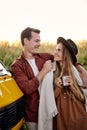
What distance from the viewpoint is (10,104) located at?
4.88 meters

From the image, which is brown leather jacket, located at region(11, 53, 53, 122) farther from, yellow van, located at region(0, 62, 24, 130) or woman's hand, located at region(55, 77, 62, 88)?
woman's hand, located at region(55, 77, 62, 88)

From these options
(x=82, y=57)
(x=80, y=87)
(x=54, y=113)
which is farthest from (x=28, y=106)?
(x=82, y=57)

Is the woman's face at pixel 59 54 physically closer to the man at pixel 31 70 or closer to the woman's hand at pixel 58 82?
the man at pixel 31 70

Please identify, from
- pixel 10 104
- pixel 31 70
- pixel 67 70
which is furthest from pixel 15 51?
pixel 10 104

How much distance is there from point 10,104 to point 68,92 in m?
0.92

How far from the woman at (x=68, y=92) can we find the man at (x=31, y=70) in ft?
0.60

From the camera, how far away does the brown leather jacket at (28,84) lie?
5.37 meters

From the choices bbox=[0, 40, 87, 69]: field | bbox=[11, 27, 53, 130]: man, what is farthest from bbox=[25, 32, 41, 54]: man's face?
→ bbox=[0, 40, 87, 69]: field

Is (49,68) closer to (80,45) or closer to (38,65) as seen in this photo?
(38,65)

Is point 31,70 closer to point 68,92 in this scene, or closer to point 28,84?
point 28,84

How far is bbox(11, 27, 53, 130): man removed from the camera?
17.7 feet

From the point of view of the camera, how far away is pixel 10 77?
5.42m

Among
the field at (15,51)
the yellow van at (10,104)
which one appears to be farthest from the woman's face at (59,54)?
the field at (15,51)

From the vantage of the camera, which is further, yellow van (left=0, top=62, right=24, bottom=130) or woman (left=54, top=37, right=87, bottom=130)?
woman (left=54, top=37, right=87, bottom=130)
